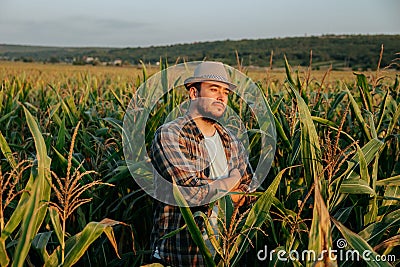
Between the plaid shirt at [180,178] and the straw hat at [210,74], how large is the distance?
0.70ft

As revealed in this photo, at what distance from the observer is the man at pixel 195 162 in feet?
6.68

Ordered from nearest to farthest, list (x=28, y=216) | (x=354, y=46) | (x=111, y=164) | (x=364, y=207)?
1. (x=28, y=216)
2. (x=364, y=207)
3. (x=111, y=164)
4. (x=354, y=46)

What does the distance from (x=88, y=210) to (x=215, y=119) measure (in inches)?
36.0

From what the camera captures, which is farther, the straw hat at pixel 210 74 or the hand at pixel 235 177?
the straw hat at pixel 210 74

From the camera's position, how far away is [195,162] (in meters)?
2.19

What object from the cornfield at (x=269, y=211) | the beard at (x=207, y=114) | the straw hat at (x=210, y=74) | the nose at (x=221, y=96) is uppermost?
the straw hat at (x=210, y=74)

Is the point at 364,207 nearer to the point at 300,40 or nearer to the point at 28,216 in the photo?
the point at 28,216

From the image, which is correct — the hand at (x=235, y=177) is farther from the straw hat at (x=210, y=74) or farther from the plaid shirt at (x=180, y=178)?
the straw hat at (x=210, y=74)

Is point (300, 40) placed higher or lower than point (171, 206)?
higher

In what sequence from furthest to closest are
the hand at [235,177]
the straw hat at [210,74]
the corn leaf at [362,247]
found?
the straw hat at [210,74]
the hand at [235,177]
the corn leaf at [362,247]

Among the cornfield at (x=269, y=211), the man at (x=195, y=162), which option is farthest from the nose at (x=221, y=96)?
the cornfield at (x=269, y=211)

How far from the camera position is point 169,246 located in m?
2.08

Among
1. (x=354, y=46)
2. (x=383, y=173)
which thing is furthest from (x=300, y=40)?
(x=383, y=173)

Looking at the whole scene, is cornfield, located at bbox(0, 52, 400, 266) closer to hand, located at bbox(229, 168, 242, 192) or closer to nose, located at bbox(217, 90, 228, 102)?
hand, located at bbox(229, 168, 242, 192)
